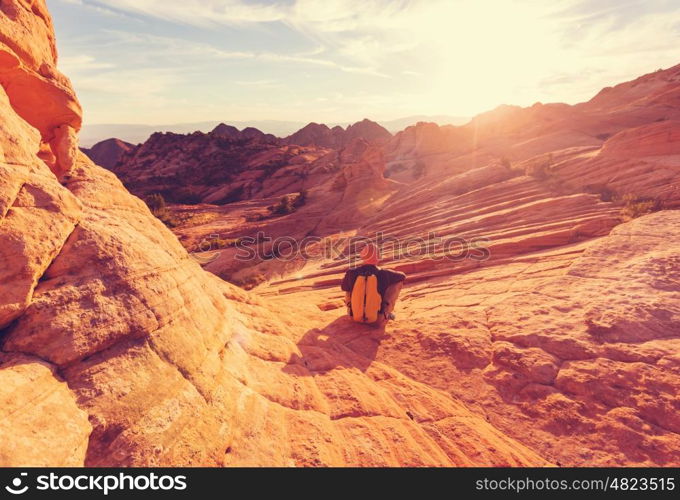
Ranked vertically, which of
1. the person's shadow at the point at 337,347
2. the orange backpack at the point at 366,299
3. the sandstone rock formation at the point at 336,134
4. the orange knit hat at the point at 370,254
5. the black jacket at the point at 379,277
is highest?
the sandstone rock formation at the point at 336,134

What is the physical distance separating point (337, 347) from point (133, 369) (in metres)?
3.53

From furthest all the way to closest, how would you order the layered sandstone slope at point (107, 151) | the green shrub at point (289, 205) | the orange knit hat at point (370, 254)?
the layered sandstone slope at point (107, 151)
the green shrub at point (289, 205)
the orange knit hat at point (370, 254)

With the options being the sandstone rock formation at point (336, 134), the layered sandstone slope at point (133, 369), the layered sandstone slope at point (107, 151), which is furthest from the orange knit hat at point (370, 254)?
the layered sandstone slope at point (107, 151)

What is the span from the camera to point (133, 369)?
2955 millimetres

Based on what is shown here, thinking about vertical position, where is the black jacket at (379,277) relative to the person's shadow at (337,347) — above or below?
above

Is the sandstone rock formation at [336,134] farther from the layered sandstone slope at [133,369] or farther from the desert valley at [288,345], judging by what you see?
the layered sandstone slope at [133,369]

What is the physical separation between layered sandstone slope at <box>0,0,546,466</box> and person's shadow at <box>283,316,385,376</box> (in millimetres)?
70

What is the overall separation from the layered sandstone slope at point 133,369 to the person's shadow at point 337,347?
0.07 m

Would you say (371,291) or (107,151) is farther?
(107,151)

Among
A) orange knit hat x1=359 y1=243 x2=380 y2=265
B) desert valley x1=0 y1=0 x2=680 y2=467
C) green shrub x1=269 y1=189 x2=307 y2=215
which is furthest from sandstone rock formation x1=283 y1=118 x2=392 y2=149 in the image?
orange knit hat x1=359 y1=243 x2=380 y2=265

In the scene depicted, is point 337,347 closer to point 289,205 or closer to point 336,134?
point 289,205

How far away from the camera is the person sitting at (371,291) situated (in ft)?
23.1

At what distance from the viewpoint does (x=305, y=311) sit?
8.43 metres

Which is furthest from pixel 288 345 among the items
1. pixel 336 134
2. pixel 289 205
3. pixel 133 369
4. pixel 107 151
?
pixel 107 151
